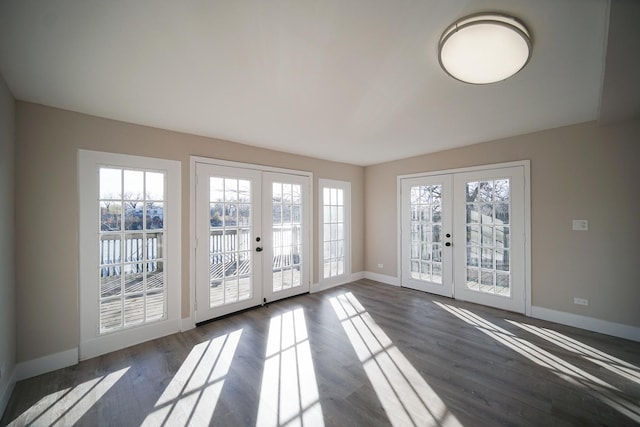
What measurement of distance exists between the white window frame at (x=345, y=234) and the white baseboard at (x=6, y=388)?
3.72 m

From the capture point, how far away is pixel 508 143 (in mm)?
3777

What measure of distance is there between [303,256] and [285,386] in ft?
8.44

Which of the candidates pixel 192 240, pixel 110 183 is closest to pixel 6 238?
pixel 110 183

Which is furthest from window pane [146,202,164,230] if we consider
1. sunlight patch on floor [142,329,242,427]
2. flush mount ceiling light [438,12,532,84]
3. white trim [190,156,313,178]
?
flush mount ceiling light [438,12,532,84]

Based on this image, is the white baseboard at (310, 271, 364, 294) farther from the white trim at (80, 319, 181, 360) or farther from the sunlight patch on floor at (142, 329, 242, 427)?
the white trim at (80, 319, 181, 360)

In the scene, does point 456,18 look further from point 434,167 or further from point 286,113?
point 434,167

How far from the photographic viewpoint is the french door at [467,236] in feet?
12.3

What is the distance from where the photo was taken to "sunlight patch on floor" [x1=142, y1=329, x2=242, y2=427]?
1856 mm

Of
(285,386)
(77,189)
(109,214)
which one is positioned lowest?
(285,386)

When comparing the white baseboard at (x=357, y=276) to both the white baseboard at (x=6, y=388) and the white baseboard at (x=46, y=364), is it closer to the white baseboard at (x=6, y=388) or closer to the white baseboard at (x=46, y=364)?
the white baseboard at (x=46, y=364)

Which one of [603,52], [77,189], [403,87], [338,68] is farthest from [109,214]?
A: [603,52]

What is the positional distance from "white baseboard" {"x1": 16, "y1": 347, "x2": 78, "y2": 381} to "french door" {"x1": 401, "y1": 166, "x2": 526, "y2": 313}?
4.81 meters

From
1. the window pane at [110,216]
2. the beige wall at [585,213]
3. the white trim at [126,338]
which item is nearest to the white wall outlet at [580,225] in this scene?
the beige wall at [585,213]

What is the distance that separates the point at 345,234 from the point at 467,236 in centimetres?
223
